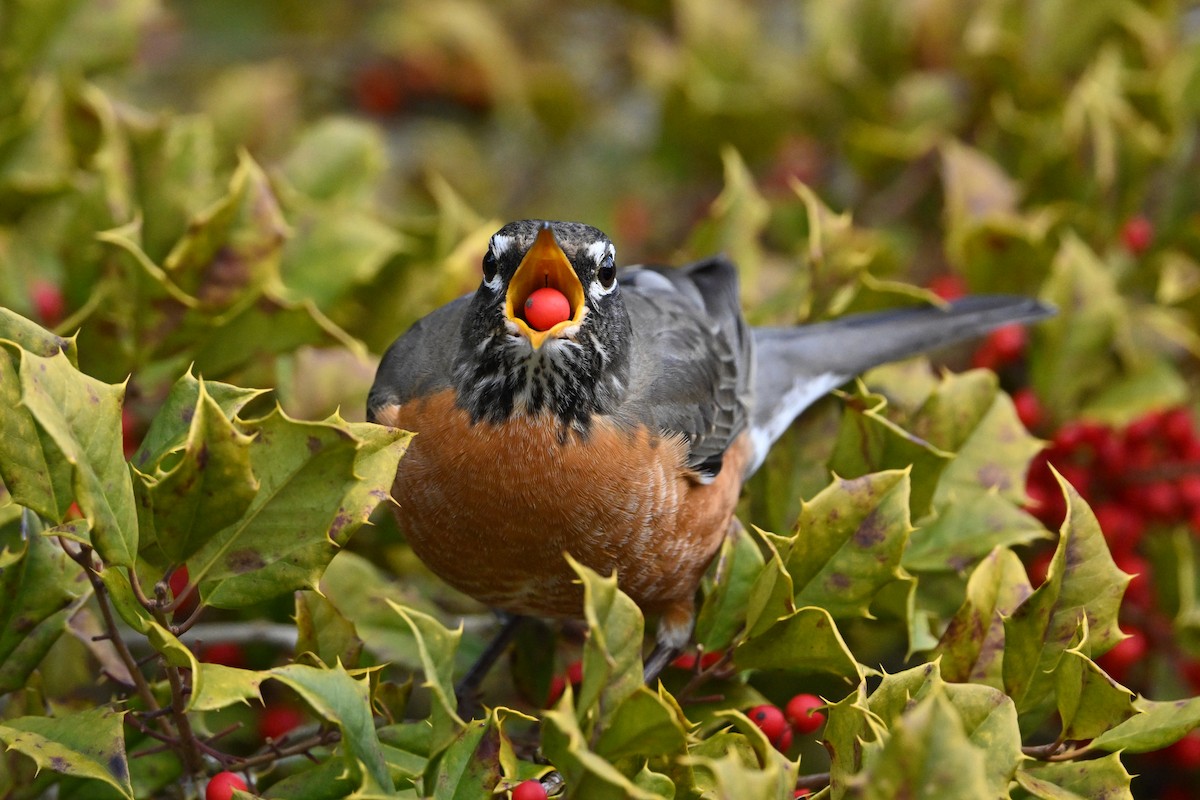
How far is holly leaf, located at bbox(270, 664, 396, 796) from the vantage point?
1888 millimetres

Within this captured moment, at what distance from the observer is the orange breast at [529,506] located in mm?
2758

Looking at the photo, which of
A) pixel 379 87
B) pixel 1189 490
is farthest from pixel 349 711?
pixel 379 87

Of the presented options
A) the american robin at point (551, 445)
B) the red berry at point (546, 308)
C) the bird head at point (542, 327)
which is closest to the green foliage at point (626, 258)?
the american robin at point (551, 445)

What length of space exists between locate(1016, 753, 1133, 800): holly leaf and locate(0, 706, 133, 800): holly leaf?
1629 millimetres

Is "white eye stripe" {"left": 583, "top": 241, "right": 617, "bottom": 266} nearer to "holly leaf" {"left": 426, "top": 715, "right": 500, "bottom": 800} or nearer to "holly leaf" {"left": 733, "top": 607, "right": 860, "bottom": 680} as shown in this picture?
"holly leaf" {"left": 733, "top": 607, "right": 860, "bottom": 680}

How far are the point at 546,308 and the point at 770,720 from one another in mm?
1047

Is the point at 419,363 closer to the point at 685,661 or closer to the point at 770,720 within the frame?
the point at 685,661

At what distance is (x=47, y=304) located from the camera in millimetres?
3383

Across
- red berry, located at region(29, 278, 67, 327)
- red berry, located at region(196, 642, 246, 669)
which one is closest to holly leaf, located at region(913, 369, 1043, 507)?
red berry, located at region(196, 642, 246, 669)

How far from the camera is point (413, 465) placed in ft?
9.16

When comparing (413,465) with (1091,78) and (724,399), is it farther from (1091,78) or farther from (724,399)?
(1091,78)

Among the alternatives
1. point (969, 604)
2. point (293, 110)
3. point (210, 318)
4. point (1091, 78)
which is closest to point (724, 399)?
point (969, 604)

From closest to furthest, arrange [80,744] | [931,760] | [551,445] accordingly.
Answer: [931,760]
[80,744]
[551,445]

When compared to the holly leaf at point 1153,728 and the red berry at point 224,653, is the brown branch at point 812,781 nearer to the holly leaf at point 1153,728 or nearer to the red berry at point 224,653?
the holly leaf at point 1153,728
